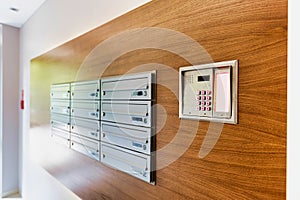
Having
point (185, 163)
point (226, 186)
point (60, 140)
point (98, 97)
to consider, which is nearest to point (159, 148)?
point (185, 163)

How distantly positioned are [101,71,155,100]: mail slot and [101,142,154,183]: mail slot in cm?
27

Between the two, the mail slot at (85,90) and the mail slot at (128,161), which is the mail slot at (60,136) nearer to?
the mail slot at (85,90)

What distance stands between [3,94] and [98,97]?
2707 mm

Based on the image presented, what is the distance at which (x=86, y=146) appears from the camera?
1529 mm

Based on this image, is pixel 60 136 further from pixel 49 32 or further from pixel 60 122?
pixel 49 32

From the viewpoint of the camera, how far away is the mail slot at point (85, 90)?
142cm

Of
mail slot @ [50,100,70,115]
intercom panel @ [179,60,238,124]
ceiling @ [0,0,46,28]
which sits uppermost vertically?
ceiling @ [0,0,46,28]

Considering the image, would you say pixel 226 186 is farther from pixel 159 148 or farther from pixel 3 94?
pixel 3 94

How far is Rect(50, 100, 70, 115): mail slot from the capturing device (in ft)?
5.89

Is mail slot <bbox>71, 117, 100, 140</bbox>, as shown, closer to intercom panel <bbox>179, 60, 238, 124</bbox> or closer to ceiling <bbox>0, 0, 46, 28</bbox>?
intercom panel <bbox>179, 60, 238, 124</bbox>

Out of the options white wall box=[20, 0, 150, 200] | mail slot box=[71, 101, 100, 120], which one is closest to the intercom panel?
white wall box=[20, 0, 150, 200]
